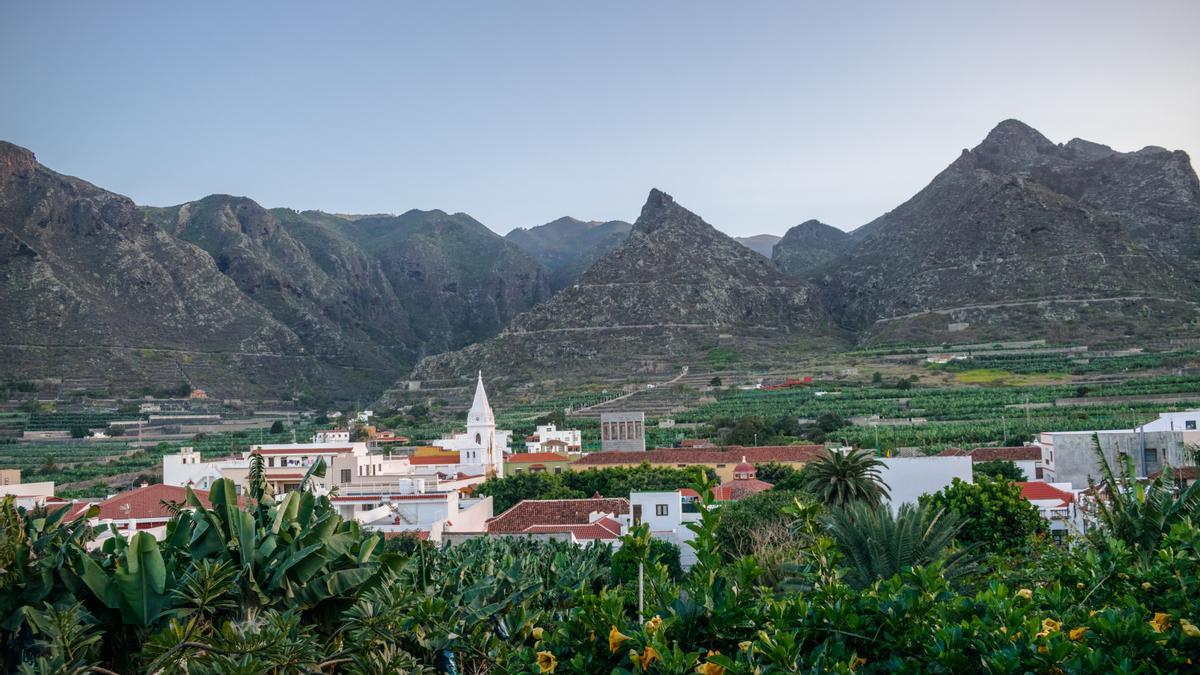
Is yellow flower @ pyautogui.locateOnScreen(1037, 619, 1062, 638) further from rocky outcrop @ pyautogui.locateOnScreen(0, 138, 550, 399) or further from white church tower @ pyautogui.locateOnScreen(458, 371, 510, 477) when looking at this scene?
rocky outcrop @ pyautogui.locateOnScreen(0, 138, 550, 399)

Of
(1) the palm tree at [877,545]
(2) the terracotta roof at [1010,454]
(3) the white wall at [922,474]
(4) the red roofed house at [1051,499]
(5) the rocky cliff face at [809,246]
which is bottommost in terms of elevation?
(4) the red roofed house at [1051,499]

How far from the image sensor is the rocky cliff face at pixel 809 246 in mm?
165750

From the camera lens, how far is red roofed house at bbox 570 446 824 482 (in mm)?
48125

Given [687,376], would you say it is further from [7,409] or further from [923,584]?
[923,584]

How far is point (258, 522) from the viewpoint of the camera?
886 cm

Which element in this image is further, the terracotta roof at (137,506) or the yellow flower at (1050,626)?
the terracotta roof at (137,506)

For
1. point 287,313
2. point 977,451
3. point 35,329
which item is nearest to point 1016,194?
point 977,451

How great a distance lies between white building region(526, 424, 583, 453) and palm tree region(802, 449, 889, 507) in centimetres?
3393

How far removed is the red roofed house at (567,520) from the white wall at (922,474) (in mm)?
7981

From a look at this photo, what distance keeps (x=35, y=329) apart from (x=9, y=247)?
1205 centimetres

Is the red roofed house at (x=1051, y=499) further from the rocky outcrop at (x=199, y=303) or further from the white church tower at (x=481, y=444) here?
the rocky outcrop at (x=199, y=303)

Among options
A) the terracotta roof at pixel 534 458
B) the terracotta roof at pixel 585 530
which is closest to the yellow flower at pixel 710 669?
the terracotta roof at pixel 585 530

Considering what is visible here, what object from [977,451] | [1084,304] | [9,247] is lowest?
[977,451]

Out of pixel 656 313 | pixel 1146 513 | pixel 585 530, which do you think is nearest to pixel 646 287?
pixel 656 313
